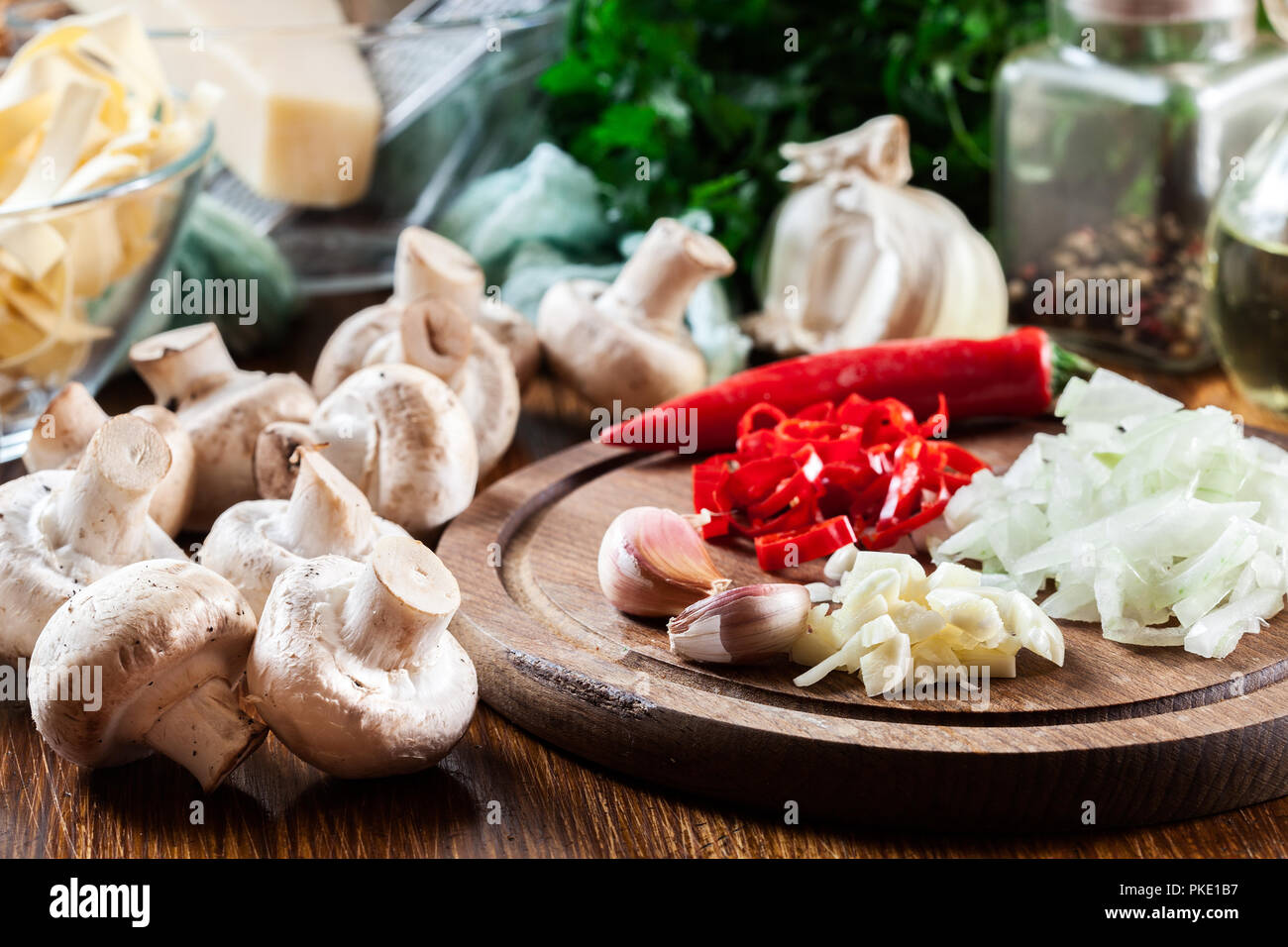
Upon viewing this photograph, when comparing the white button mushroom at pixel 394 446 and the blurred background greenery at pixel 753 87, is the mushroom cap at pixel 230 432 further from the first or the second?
the blurred background greenery at pixel 753 87

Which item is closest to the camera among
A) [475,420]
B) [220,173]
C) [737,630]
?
[737,630]

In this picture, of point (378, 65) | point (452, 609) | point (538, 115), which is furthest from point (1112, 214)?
point (452, 609)

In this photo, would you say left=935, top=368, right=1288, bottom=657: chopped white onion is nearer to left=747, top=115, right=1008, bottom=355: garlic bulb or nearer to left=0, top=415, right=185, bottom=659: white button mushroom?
left=747, top=115, right=1008, bottom=355: garlic bulb

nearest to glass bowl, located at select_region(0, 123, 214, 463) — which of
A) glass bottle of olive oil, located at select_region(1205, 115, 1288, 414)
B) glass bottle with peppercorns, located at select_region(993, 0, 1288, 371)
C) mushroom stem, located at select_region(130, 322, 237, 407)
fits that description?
mushroom stem, located at select_region(130, 322, 237, 407)

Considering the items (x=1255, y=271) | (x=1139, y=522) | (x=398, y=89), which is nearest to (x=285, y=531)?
(x=1139, y=522)

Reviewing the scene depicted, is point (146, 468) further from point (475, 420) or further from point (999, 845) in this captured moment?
point (999, 845)

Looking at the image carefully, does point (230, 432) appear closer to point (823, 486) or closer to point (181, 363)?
point (181, 363)
